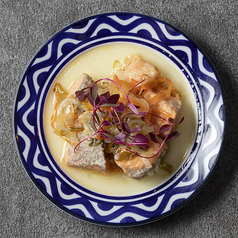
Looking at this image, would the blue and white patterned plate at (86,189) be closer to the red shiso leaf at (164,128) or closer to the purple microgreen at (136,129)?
the red shiso leaf at (164,128)

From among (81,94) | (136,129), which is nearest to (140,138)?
(136,129)

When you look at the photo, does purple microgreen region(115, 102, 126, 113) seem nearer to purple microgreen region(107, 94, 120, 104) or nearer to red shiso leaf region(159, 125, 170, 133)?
purple microgreen region(107, 94, 120, 104)

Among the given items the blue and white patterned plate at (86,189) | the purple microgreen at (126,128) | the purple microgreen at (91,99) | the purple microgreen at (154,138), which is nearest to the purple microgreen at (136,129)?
the purple microgreen at (126,128)

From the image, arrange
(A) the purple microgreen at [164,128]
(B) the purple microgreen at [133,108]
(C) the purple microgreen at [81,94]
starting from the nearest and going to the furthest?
(B) the purple microgreen at [133,108] → (A) the purple microgreen at [164,128] → (C) the purple microgreen at [81,94]

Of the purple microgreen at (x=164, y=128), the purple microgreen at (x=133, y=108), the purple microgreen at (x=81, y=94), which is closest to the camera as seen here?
the purple microgreen at (x=133, y=108)

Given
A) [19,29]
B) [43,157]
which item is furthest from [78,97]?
[19,29]

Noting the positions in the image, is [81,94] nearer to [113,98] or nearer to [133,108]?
[113,98]

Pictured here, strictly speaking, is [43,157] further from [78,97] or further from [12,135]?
[78,97]

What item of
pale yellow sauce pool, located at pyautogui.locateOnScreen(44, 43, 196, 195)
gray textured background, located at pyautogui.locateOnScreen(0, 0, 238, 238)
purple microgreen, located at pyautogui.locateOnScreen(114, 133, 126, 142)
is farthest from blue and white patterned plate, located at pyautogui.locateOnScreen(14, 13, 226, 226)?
purple microgreen, located at pyautogui.locateOnScreen(114, 133, 126, 142)
